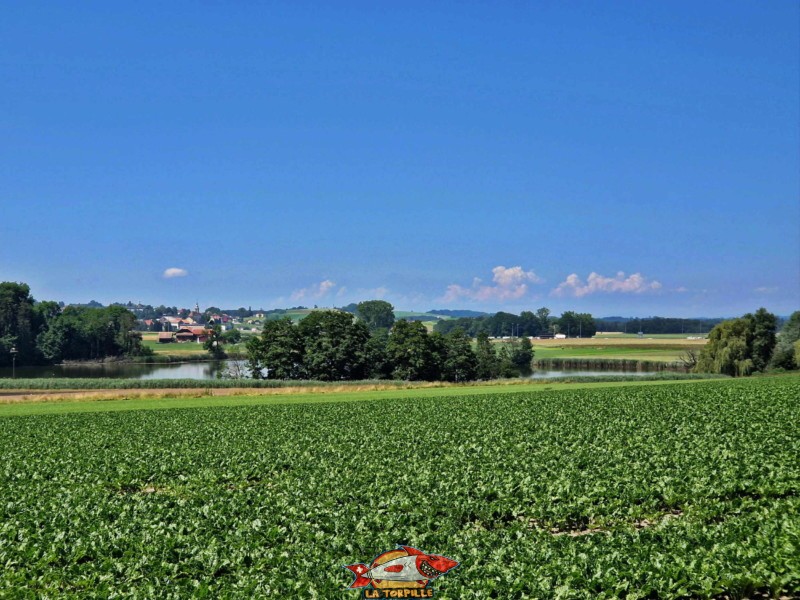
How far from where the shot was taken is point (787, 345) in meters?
91.3

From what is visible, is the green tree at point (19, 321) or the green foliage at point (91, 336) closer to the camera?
the green tree at point (19, 321)

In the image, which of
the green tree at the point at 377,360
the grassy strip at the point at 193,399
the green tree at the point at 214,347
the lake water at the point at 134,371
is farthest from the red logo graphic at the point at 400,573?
the green tree at the point at 214,347

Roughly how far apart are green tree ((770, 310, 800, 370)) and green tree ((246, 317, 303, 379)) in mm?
59899

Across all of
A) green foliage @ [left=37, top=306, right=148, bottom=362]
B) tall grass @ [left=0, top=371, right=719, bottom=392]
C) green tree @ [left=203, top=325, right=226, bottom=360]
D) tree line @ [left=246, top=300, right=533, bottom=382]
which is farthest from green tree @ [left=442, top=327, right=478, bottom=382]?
green foliage @ [left=37, top=306, right=148, bottom=362]

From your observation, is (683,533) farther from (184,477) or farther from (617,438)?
(184,477)

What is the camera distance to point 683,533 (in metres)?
11.3

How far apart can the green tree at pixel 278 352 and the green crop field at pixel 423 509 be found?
65843 mm

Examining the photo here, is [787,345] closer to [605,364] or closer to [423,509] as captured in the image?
[605,364]

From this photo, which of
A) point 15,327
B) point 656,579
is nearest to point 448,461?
point 656,579

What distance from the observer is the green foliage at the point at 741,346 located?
8694cm

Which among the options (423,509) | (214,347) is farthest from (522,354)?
(423,509)

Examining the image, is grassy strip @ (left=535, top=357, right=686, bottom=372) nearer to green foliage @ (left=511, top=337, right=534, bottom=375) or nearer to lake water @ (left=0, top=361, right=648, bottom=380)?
green foliage @ (left=511, top=337, right=534, bottom=375)

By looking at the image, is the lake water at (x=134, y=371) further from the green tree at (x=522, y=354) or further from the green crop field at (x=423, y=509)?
the green crop field at (x=423, y=509)

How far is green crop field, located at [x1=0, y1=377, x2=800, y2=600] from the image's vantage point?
9.84 meters
